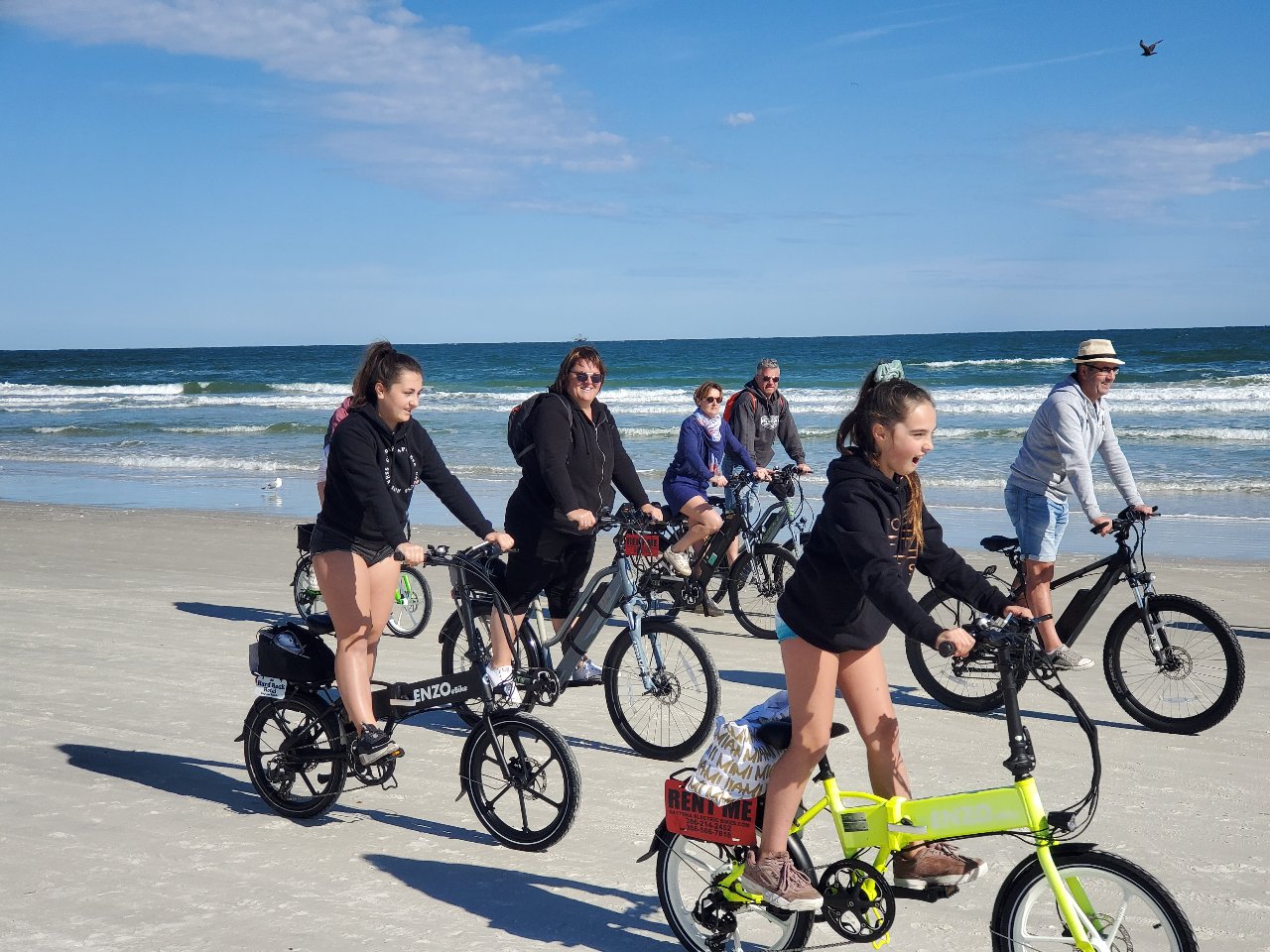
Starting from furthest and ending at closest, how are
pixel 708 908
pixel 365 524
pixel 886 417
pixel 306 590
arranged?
pixel 306 590 → pixel 365 524 → pixel 708 908 → pixel 886 417

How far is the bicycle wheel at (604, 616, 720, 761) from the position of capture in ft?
17.5

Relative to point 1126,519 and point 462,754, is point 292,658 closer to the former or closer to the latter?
point 462,754

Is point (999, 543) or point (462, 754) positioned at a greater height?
point (999, 543)

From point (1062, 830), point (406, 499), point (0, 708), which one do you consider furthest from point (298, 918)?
point (0, 708)

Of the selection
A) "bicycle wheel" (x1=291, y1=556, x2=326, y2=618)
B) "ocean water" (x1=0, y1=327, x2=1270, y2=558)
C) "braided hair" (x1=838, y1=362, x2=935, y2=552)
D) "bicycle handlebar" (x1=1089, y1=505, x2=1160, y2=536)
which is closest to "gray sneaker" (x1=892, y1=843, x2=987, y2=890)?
"braided hair" (x1=838, y1=362, x2=935, y2=552)

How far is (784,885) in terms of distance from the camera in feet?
10.5

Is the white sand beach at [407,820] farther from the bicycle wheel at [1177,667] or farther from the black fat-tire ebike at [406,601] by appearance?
the black fat-tire ebike at [406,601]

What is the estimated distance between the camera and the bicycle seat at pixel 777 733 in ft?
10.8

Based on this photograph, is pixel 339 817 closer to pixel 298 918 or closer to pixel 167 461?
pixel 298 918

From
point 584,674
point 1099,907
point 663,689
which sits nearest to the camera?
point 1099,907

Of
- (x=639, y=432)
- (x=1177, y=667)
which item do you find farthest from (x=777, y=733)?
(x=639, y=432)

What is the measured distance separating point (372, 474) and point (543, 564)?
4.75 feet

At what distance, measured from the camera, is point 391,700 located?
4559mm

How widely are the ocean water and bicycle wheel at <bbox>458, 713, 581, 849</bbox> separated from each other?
8379 mm
